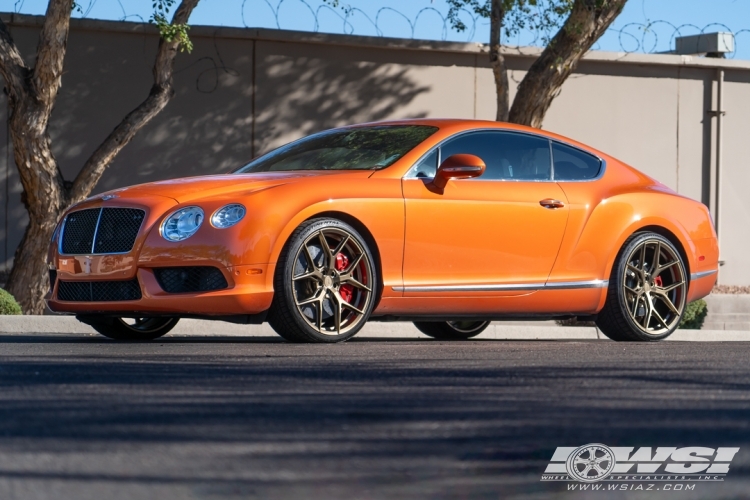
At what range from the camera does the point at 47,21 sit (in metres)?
12.4

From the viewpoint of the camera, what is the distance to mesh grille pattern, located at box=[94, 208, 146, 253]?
7.44m

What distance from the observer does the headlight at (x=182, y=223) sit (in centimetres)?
727

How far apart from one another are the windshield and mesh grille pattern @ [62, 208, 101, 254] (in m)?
1.25

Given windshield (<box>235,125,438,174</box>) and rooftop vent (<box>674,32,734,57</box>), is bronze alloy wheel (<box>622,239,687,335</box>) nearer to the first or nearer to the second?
windshield (<box>235,125,438,174</box>)

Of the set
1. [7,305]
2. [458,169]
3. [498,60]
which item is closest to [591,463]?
[458,169]

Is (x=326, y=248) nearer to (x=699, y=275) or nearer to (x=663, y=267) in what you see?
(x=663, y=267)

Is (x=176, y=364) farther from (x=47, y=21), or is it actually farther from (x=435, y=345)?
(x=47, y=21)

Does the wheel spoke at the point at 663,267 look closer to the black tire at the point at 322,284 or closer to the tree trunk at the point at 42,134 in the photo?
the black tire at the point at 322,284

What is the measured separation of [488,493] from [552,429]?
0.82m

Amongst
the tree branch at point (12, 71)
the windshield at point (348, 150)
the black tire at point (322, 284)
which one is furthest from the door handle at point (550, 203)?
the tree branch at point (12, 71)

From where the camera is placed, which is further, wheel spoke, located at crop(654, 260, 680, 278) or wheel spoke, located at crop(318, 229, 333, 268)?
wheel spoke, located at crop(654, 260, 680, 278)

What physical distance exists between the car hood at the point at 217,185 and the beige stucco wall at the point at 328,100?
880cm

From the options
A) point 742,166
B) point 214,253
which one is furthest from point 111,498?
point 742,166

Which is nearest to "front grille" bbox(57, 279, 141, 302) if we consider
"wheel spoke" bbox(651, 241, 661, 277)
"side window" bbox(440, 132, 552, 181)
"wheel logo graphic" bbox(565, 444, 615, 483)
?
"side window" bbox(440, 132, 552, 181)
